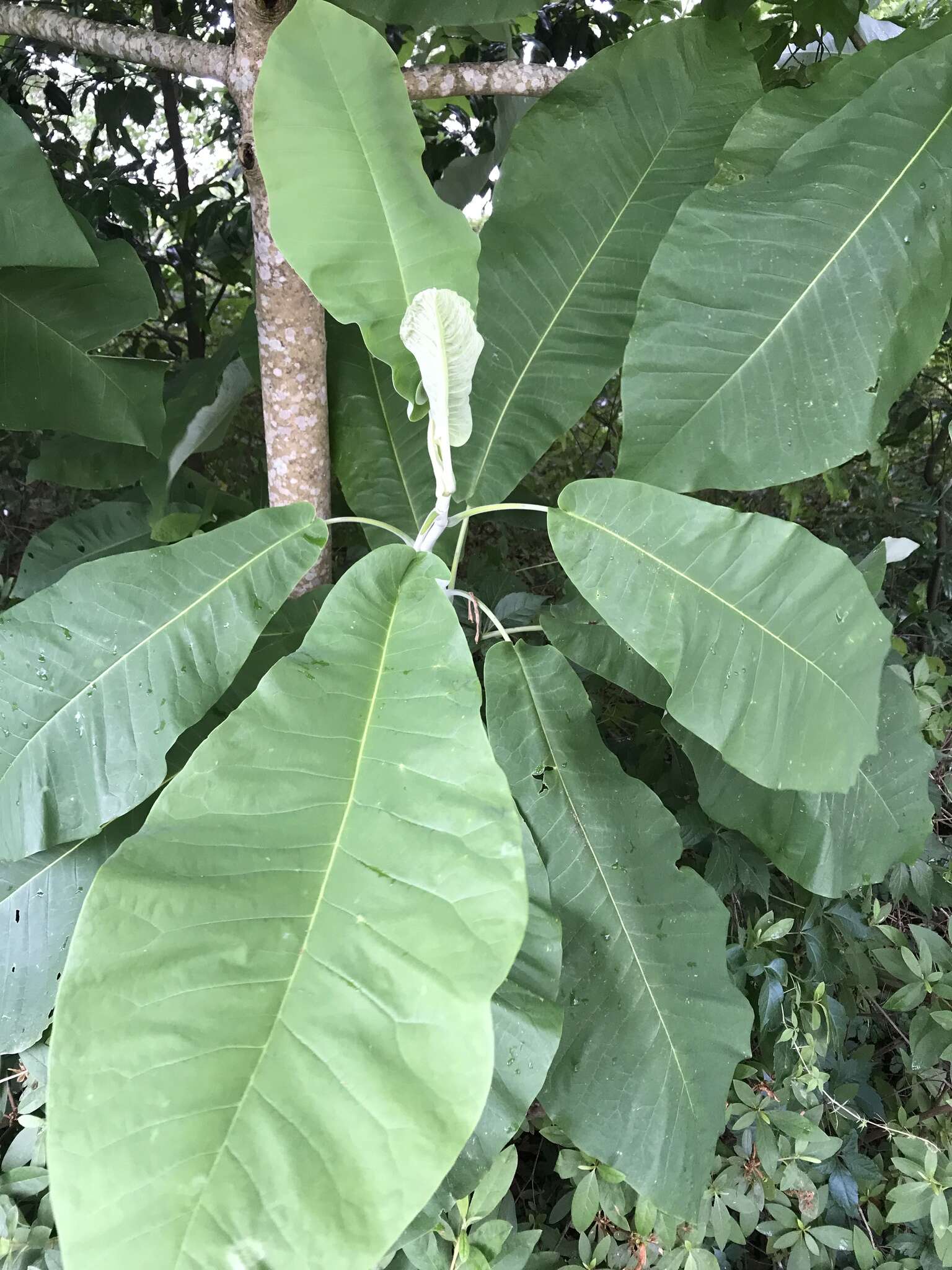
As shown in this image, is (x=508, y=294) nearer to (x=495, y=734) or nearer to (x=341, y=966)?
(x=495, y=734)

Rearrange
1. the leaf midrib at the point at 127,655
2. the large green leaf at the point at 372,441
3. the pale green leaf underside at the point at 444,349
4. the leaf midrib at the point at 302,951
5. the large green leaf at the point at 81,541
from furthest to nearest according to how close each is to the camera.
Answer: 1. the large green leaf at the point at 81,541
2. the large green leaf at the point at 372,441
3. the leaf midrib at the point at 127,655
4. the pale green leaf underside at the point at 444,349
5. the leaf midrib at the point at 302,951

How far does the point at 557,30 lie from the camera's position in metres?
1.52

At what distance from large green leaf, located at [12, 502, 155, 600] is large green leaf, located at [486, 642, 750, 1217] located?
745 mm

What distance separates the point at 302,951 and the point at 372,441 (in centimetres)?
77

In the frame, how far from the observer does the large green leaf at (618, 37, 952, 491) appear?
0.73 m

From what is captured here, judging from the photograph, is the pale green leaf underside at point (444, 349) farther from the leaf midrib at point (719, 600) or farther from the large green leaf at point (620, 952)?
the large green leaf at point (620, 952)

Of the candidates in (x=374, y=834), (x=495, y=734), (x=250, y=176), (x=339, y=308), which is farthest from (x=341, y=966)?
(x=250, y=176)

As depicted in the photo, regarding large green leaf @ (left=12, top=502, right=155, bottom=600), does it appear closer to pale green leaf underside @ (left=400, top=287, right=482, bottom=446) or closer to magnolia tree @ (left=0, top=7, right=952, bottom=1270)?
magnolia tree @ (left=0, top=7, right=952, bottom=1270)

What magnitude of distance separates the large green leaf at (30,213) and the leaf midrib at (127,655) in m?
0.35

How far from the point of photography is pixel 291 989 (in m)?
0.46

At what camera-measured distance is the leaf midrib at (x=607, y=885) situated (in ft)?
2.59

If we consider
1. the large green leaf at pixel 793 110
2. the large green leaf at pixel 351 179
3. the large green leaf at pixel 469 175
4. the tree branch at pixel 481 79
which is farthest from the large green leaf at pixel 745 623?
the large green leaf at pixel 469 175

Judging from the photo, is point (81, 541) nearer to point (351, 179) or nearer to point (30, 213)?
point (30, 213)

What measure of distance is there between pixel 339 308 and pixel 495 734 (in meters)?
0.45
